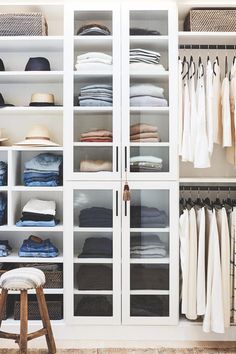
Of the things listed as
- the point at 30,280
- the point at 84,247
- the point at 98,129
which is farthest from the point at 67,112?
the point at 30,280

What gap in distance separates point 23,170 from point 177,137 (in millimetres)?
1206

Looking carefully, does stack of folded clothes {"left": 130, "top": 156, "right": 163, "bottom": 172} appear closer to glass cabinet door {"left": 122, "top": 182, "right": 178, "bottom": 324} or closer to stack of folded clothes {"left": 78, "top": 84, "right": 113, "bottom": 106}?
glass cabinet door {"left": 122, "top": 182, "right": 178, "bottom": 324}

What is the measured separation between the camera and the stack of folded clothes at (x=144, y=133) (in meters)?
2.61

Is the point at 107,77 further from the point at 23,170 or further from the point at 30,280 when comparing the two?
the point at 30,280

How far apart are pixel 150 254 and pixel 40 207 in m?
0.85

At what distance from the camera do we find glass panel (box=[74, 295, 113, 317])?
8.63 feet

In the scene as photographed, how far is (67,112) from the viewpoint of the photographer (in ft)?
8.56

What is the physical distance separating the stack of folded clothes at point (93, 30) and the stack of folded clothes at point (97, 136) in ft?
2.17

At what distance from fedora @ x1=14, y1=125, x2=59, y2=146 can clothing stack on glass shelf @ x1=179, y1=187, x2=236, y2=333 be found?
108 cm

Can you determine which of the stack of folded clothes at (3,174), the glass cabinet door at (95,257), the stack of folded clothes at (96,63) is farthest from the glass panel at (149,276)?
the stack of folded clothes at (96,63)

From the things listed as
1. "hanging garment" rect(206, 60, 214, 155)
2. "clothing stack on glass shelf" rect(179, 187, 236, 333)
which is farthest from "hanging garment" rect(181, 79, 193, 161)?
"clothing stack on glass shelf" rect(179, 187, 236, 333)

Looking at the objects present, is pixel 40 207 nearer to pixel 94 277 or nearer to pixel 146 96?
pixel 94 277

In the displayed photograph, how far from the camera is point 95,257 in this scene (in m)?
2.63

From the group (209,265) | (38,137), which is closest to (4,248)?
(38,137)
